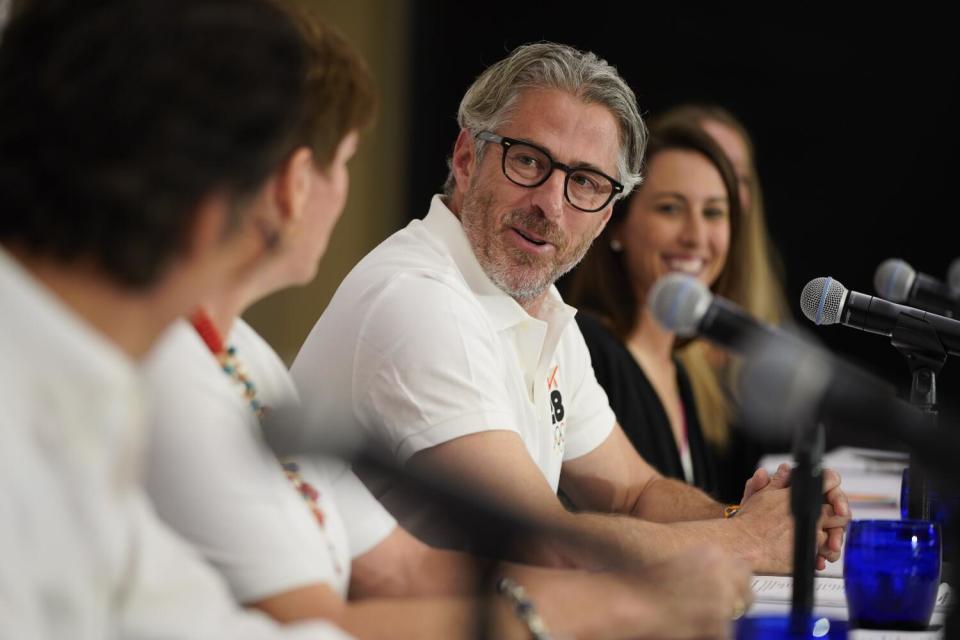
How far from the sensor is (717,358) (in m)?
3.57

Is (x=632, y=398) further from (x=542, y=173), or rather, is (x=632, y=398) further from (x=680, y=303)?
(x=680, y=303)

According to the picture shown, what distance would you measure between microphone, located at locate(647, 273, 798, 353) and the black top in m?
1.86

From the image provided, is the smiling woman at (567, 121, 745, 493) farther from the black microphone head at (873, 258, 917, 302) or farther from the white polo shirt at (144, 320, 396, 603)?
the white polo shirt at (144, 320, 396, 603)

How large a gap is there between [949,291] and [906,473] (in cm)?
29

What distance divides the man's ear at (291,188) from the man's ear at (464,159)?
1100 mm

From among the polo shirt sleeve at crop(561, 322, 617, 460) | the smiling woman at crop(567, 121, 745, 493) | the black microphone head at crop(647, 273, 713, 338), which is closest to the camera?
the black microphone head at crop(647, 273, 713, 338)

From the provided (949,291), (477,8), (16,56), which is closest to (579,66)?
(949,291)

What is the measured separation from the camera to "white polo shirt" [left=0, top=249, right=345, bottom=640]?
30.6 inches

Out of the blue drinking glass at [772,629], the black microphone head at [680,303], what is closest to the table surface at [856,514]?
the blue drinking glass at [772,629]

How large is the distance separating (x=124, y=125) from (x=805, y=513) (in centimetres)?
70

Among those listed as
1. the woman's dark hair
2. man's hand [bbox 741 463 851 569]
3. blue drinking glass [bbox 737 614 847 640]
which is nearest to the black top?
man's hand [bbox 741 463 851 569]

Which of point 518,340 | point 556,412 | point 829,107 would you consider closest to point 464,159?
point 518,340

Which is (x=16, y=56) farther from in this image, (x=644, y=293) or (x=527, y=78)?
(x=644, y=293)

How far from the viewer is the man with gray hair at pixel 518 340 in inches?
69.0
